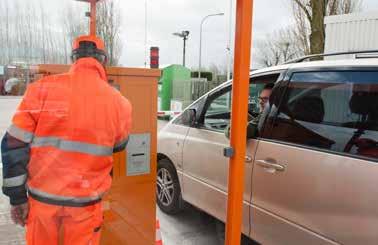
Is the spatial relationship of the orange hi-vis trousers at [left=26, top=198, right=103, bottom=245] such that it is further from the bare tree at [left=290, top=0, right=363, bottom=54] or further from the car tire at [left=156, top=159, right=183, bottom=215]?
the bare tree at [left=290, top=0, right=363, bottom=54]

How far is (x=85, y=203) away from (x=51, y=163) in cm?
27

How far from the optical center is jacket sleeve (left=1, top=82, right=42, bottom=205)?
1.85 m

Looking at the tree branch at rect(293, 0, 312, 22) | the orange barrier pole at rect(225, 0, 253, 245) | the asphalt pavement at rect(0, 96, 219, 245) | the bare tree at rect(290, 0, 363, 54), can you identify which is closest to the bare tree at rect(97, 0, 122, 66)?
the orange barrier pole at rect(225, 0, 253, 245)

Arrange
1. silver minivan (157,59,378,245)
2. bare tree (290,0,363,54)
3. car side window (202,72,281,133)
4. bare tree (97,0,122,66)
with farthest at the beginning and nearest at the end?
bare tree (290,0,363,54) < car side window (202,72,281,133) < bare tree (97,0,122,66) < silver minivan (157,59,378,245)

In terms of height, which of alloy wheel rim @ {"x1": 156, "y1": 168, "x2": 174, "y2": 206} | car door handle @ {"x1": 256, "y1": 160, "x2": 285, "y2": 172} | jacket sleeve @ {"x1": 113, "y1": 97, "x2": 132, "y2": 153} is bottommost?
alloy wheel rim @ {"x1": 156, "y1": 168, "x2": 174, "y2": 206}

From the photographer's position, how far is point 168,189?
4.32 metres

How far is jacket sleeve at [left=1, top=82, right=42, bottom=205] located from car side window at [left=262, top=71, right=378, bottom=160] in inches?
69.7

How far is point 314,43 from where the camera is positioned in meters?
10.7

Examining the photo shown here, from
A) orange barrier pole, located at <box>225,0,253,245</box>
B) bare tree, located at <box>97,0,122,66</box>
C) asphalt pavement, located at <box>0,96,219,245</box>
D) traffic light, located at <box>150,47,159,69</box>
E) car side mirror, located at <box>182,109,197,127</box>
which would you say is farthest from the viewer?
car side mirror, located at <box>182,109,197,127</box>

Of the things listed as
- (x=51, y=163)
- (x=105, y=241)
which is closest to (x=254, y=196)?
(x=105, y=241)

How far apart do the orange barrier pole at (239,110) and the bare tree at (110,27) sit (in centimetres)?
79

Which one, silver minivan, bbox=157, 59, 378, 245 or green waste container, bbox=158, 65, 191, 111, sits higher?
green waste container, bbox=158, 65, 191, 111

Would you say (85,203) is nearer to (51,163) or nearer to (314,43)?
(51,163)

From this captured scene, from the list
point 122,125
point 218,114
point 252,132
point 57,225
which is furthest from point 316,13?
point 57,225
